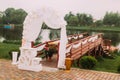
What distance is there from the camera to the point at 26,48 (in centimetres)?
1118

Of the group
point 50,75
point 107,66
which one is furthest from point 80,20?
point 50,75

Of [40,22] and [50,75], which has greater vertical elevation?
[40,22]

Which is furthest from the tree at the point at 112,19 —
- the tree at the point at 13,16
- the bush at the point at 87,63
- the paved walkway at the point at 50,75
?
the paved walkway at the point at 50,75

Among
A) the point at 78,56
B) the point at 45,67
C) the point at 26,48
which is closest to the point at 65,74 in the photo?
the point at 45,67

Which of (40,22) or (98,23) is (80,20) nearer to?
(98,23)

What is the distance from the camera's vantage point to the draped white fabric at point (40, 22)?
11311mm

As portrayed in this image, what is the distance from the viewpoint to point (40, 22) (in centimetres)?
1156

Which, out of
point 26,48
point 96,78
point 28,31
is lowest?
point 96,78

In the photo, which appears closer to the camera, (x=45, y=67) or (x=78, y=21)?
(x=45, y=67)

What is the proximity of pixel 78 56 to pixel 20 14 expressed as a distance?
6622 centimetres

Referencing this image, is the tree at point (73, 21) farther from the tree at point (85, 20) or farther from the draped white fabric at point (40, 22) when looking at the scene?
the draped white fabric at point (40, 22)

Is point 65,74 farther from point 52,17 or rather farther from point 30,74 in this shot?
point 52,17

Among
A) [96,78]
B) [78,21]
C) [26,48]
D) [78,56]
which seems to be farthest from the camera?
[78,21]

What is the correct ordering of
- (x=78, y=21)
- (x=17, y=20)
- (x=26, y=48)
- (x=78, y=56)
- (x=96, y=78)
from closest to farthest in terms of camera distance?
(x=96, y=78) < (x=26, y=48) < (x=78, y=56) < (x=17, y=20) < (x=78, y=21)
